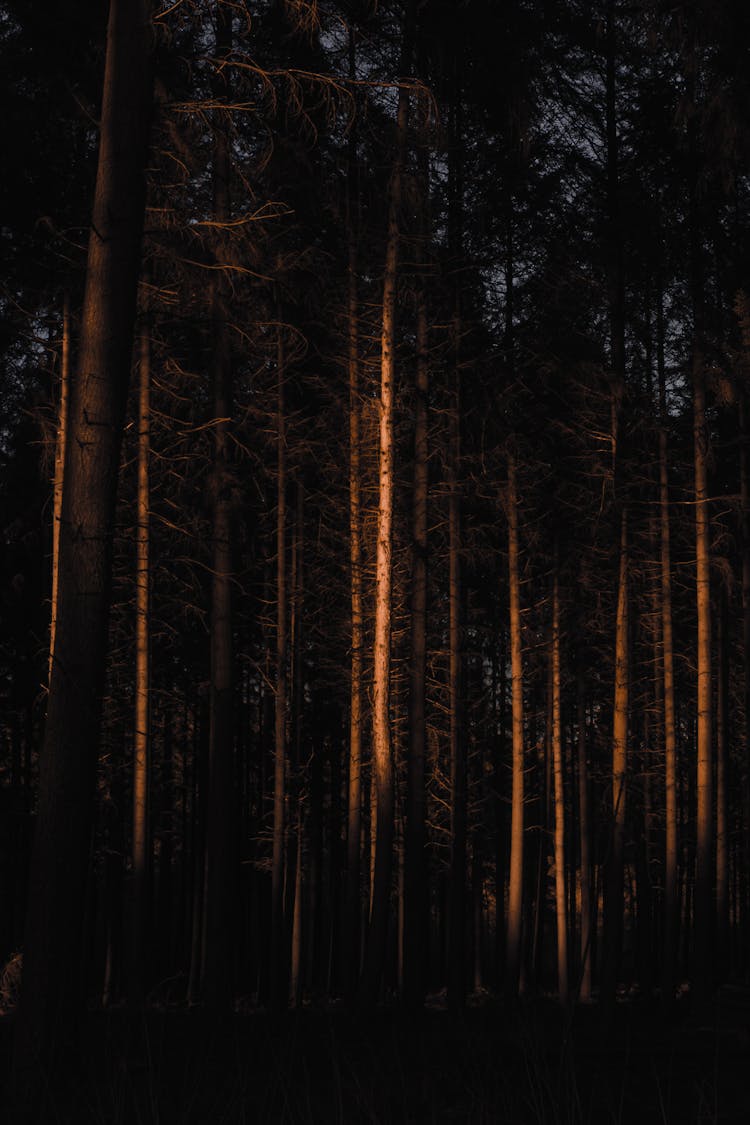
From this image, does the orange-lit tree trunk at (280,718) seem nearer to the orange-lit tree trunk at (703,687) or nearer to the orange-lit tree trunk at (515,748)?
the orange-lit tree trunk at (515,748)

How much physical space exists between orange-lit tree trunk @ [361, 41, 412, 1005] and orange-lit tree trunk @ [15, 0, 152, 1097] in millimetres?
7241

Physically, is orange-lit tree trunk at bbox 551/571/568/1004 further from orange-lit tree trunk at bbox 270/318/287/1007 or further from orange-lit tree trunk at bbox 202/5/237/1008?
orange-lit tree trunk at bbox 202/5/237/1008

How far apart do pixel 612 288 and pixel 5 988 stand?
1366 cm

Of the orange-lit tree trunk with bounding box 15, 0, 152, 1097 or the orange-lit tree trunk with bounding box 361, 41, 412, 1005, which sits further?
the orange-lit tree trunk with bounding box 361, 41, 412, 1005

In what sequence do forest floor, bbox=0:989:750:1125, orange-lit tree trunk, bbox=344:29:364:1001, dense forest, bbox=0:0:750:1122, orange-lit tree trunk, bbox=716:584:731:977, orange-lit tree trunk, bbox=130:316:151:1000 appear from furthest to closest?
1. orange-lit tree trunk, bbox=716:584:731:977
2. orange-lit tree trunk, bbox=344:29:364:1001
3. orange-lit tree trunk, bbox=130:316:151:1000
4. dense forest, bbox=0:0:750:1122
5. forest floor, bbox=0:989:750:1125

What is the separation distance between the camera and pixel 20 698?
2595 centimetres

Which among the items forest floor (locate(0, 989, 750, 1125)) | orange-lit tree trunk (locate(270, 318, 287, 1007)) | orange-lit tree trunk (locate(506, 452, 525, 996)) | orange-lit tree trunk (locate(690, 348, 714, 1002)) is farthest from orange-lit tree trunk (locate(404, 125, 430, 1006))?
orange-lit tree trunk (locate(690, 348, 714, 1002))

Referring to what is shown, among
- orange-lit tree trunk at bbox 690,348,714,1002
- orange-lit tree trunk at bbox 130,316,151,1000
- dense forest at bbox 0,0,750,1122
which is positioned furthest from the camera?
A: orange-lit tree trunk at bbox 690,348,714,1002

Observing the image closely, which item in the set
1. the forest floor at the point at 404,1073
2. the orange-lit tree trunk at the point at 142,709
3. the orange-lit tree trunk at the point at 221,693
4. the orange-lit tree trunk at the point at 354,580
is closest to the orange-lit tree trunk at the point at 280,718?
the orange-lit tree trunk at the point at 354,580

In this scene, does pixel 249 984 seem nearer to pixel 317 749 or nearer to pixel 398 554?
pixel 317 749

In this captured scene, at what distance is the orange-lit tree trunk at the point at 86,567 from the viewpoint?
6625 mm

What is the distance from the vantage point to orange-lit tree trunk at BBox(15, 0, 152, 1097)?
21.7 feet

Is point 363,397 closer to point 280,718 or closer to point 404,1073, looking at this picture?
point 280,718

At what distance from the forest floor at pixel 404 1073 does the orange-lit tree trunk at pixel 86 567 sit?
609mm
